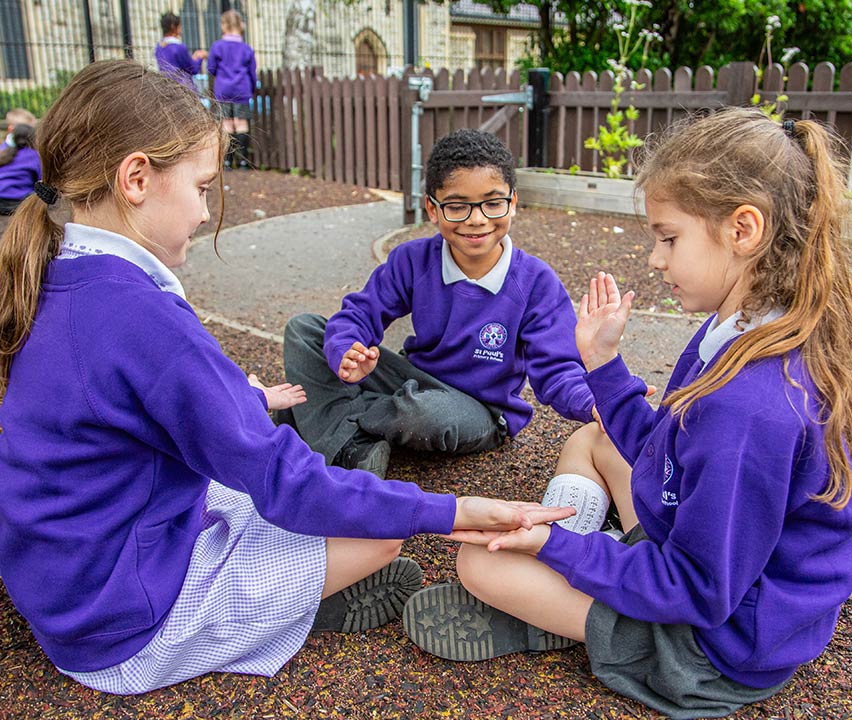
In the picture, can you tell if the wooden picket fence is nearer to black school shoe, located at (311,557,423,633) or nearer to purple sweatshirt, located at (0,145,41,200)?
purple sweatshirt, located at (0,145,41,200)

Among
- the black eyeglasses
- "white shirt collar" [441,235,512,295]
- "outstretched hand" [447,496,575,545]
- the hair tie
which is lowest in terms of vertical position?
"outstretched hand" [447,496,575,545]

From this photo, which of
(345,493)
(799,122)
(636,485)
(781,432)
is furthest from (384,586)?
(799,122)

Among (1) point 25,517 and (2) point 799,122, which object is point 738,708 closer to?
(2) point 799,122

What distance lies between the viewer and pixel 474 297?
3090 mm

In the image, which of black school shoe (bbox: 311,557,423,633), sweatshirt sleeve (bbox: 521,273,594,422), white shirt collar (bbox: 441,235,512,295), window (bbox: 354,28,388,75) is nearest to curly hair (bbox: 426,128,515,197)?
white shirt collar (bbox: 441,235,512,295)

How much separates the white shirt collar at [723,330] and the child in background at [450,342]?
35.3 inches

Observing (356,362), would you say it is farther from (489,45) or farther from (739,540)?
(489,45)

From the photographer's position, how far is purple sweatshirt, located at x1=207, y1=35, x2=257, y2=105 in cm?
1143

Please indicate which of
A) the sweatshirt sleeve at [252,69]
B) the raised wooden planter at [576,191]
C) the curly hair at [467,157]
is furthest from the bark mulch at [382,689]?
the sweatshirt sleeve at [252,69]

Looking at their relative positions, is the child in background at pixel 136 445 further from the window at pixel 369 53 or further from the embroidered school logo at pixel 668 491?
the window at pixel 369 53

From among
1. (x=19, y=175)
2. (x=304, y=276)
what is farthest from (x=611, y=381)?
(x=19, y=175)

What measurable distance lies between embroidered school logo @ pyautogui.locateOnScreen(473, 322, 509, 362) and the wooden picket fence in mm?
4250

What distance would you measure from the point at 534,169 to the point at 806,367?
23.7 ft

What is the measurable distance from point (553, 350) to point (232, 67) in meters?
9.85
